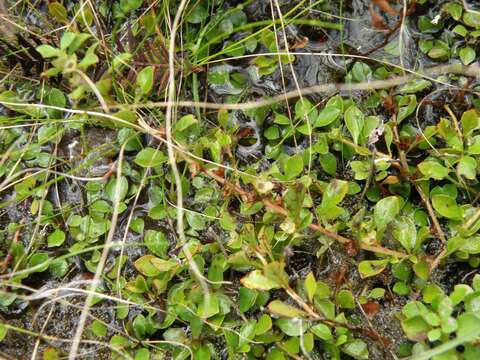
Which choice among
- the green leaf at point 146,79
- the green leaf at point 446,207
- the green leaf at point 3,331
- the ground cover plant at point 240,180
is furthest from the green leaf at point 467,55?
the green leaf at point 3,331

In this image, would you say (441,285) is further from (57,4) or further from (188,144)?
(57,4)

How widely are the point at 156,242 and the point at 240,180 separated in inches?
12.2

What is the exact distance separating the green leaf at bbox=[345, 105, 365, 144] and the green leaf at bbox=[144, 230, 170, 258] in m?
0.64

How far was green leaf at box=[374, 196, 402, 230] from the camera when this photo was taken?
156 cm

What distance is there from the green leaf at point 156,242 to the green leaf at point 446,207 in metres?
0.78

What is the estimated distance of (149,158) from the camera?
1.70 meters

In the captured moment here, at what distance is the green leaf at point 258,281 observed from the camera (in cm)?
146

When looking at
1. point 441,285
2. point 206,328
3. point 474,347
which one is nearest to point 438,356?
point 474,347

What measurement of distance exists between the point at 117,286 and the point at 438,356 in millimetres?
881

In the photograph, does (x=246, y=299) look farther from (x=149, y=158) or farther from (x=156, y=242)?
(x=149, y=158)

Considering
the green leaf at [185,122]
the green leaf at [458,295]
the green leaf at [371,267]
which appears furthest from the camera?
the green leaf at [185,122]

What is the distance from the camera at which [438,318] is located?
1396 mm

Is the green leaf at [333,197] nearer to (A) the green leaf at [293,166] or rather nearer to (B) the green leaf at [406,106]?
(A) the green leaf at [293,166]

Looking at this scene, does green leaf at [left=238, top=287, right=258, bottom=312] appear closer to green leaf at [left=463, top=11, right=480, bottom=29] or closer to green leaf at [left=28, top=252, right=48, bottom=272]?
green leaf at [left=28, top=252, right=48, bottom=272]
